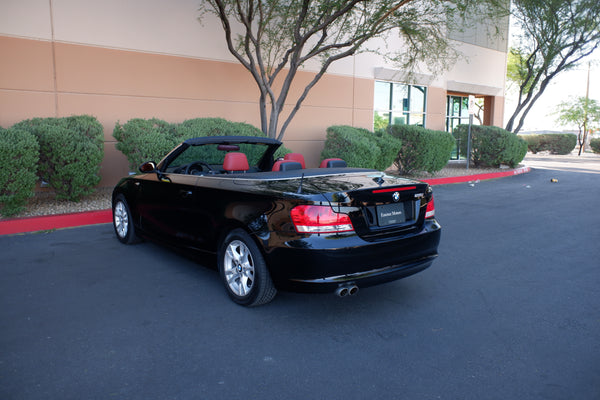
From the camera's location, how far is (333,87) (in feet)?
48.9

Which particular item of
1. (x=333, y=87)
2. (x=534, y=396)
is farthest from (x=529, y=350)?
(x=333, y=87)

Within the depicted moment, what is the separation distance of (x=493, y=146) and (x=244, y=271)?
1573 centimetres

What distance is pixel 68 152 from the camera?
7.64 m

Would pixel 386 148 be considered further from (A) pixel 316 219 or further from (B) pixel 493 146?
(A) pixel 316 219

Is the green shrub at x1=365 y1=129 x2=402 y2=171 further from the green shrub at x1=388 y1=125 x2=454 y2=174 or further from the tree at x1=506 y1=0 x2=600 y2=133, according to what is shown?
the tree at x1=506 y1=0 x2=600 y2=133

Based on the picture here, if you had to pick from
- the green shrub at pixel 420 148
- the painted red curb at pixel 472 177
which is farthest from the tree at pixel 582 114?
the green shrub at pixel 420 148

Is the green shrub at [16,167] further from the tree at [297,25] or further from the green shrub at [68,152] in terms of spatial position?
the tree at [297,25]

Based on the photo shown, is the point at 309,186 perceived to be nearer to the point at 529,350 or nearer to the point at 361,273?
the point at 361,273

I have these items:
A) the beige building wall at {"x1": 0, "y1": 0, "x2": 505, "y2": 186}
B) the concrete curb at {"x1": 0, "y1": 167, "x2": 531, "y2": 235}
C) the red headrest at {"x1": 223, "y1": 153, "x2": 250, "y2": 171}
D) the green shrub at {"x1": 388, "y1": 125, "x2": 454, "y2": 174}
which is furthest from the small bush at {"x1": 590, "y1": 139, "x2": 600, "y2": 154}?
the red headrest at {"x1": 223, "y1": 153, "x2": 250, "y2": 171}

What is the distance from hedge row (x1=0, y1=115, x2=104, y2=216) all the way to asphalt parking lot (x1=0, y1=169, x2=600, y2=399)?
Answer: 166cm

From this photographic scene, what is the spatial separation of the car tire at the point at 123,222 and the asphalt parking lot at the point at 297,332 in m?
0.25

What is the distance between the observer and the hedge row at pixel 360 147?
12094 millimetres

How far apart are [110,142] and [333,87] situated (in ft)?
24.2

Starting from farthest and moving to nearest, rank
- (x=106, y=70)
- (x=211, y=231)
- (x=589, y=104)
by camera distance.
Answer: (x=589, y=104) → (x=106, y=70) → (x=211, y=231)
